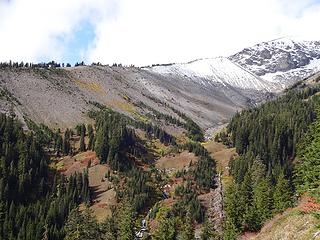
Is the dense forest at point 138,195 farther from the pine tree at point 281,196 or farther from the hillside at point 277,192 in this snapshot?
the hillside at point 277,192

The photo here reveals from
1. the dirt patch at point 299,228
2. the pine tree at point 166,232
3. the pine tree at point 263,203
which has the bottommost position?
the pine tree at point 166,232

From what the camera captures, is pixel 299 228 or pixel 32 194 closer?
pixel 299 228

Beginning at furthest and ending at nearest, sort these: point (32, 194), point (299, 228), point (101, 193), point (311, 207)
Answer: point (32, 194), point (101, 193), point (311, 207), point (299, 228)

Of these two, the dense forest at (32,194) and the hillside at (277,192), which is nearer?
the hillside at (277,192)

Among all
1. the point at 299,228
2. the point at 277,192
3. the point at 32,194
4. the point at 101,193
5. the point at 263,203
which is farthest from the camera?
the point at 32,194

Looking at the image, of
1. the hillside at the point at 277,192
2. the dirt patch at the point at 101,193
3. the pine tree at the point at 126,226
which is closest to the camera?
the hillside at the point at 277,192

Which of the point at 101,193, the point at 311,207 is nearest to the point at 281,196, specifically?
the point at 311,207

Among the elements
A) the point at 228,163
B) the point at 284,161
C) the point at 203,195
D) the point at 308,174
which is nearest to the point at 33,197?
the point at 203,195

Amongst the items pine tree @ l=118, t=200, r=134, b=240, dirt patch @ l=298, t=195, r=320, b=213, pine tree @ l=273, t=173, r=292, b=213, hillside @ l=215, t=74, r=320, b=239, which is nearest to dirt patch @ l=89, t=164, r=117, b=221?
hillside @ l=215, t=74, r=320, b=239

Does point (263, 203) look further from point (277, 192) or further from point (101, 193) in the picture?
point (101, 193)

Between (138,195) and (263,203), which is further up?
(263,203)

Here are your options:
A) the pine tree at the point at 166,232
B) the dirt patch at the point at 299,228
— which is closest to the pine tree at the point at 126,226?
the pine tree at the point at 166,232

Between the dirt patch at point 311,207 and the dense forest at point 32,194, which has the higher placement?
the dirt patch at point 311,207

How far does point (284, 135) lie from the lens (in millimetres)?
199875
